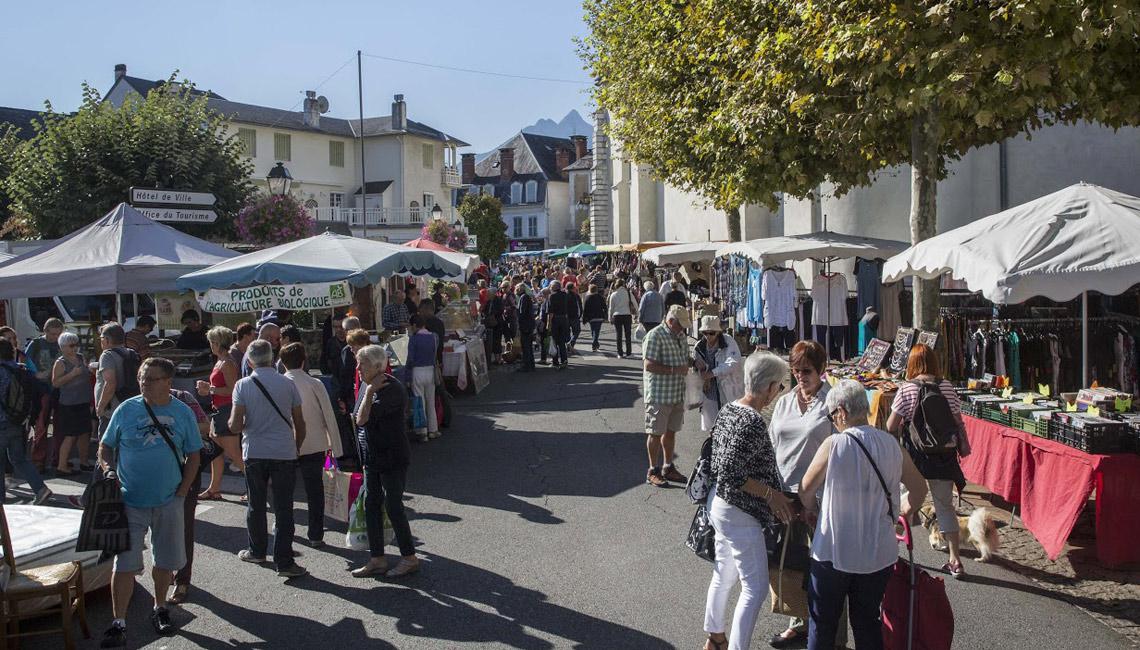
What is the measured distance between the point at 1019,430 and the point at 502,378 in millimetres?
11280

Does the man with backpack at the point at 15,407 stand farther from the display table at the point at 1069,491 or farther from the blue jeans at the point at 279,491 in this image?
the display table at the point at 1069,491

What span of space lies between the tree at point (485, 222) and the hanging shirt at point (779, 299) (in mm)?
42674

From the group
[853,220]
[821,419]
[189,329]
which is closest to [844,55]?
[821,419]

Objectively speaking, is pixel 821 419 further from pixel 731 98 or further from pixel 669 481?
pixel 731 98

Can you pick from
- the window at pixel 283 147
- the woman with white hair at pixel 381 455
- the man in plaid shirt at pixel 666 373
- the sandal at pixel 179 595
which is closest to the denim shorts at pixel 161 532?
the sandal at pixel 179 595

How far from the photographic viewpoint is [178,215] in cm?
1399

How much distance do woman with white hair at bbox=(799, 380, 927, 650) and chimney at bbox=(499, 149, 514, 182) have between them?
7909 cm

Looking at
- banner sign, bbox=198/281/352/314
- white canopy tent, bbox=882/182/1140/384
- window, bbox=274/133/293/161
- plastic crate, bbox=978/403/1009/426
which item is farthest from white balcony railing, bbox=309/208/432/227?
plastic crate, bbox=978/403/1009/426

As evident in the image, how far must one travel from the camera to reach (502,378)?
1786 centimetres

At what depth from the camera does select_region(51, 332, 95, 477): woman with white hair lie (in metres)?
10.1

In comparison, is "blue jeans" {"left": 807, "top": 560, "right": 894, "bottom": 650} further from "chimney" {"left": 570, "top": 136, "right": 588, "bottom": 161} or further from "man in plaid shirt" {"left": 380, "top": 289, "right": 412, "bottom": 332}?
"chimney" {"left": 570, "top": 136, "right": 588, "bottom": 161}


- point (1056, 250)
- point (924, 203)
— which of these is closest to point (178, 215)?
point (924, 203)

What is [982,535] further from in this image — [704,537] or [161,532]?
[161,532]

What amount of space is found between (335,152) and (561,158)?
31779mm
